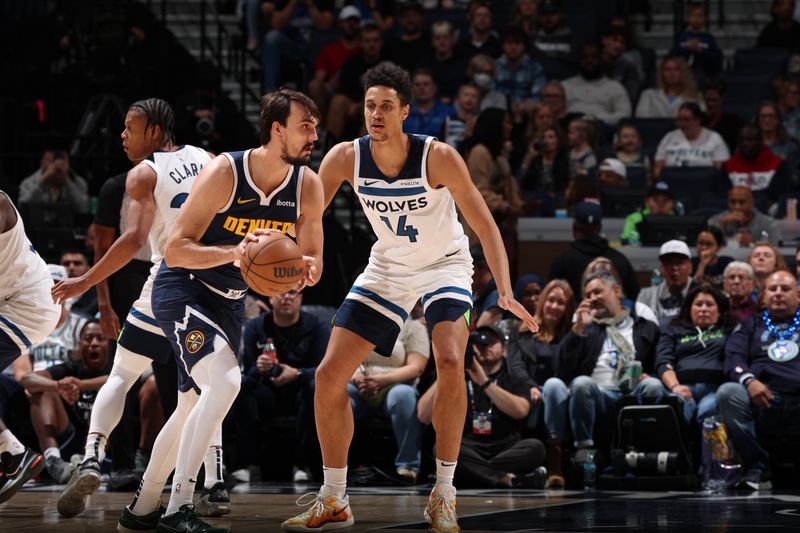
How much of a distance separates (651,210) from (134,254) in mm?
5577

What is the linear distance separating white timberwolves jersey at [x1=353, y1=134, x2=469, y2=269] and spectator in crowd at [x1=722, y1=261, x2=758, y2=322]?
12.7 ft

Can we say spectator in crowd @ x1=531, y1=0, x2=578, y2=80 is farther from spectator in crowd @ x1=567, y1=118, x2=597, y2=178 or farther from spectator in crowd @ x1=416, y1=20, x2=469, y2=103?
spectator in crowd @ x1=567, y1=118, x2=597, y2=178

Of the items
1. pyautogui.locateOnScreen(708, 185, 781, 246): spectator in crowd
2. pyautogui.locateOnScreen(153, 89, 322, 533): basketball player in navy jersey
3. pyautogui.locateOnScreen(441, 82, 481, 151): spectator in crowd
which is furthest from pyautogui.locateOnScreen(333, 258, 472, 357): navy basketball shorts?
pyautogui.locateOnScreen(441, 82, 481, 151): spectator in crowd

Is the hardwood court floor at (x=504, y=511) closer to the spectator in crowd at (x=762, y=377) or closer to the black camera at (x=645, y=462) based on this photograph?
the black camera at (x=645, y=462)

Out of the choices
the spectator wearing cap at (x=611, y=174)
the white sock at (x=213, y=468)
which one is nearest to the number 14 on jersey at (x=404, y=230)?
the white sock at (x=213, y=468)

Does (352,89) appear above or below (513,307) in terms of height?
above

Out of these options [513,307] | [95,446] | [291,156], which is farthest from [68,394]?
[513,307]

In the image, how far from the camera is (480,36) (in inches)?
499

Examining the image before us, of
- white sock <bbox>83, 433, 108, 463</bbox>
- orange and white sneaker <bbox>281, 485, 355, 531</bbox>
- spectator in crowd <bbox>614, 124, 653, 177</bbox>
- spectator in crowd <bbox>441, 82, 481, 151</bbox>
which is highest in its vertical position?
spectator in crowd <bbox>441, 82, 481, 151</bbox>

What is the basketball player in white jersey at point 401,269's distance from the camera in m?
5.25

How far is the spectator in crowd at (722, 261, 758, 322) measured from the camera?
875cm

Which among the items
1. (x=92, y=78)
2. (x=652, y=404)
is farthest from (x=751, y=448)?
(x=92, y=78)

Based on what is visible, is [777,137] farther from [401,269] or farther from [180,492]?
[180,492]

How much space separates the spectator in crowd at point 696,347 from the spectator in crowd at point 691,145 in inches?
115
